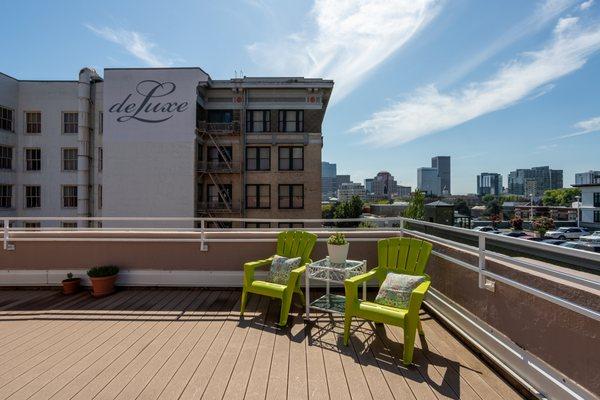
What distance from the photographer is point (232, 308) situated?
4355 millimetres

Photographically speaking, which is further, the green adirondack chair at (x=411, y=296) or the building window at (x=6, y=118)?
the building window at (x=6, y=118)

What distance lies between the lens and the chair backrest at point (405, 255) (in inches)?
150

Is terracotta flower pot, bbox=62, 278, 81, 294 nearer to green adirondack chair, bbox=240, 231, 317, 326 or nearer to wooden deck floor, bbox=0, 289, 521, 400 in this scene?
wooden deck floor, bbox=0, 289, 521, 400

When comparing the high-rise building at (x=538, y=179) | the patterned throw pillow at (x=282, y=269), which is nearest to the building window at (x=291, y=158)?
the patterned throw pillow at (x=282, y=269)

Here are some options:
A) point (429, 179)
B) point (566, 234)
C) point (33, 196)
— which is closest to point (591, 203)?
point (566, 234)

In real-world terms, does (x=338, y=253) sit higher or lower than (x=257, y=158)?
lower

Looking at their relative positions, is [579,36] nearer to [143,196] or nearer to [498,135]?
[143,196]

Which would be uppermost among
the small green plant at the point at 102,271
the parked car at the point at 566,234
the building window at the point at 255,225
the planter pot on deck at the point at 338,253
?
the planter pot on deck at the point at 338,253

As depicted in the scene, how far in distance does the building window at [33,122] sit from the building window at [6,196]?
411 cm

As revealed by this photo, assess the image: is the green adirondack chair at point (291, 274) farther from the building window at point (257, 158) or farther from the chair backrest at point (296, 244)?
the building window at point (257, 158)

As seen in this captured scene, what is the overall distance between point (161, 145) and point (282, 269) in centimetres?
1817

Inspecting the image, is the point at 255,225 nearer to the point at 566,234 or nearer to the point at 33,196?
the point at 33,196

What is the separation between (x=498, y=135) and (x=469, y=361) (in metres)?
31.3

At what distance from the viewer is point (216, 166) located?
20469 mm
